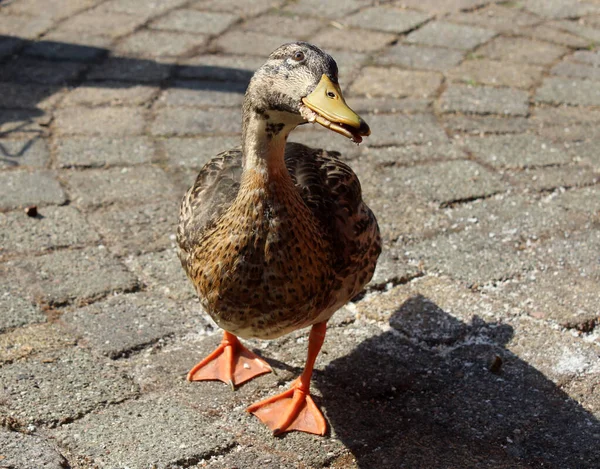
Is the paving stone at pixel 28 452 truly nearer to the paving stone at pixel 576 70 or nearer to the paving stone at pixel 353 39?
the paving stone at pixel 353 39

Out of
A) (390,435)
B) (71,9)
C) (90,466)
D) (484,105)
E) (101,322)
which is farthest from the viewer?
(71,9)

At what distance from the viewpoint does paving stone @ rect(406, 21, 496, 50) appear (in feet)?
20.8

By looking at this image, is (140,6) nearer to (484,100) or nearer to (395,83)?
(395,83)

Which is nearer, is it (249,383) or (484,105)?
(249,383)

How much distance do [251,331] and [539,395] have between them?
1.19m

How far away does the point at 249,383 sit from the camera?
3.32 meters

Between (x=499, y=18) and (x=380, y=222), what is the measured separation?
129 inches

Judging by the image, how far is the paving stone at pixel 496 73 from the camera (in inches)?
229

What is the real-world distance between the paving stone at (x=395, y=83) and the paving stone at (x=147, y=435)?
10.2 feet

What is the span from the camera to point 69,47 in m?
6.00

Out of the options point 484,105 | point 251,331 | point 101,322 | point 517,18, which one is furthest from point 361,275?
point 517,18

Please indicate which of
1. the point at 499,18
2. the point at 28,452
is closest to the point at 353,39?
Result: the point at 499,18

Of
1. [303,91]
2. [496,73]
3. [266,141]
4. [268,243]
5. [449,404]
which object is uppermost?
[303,91]

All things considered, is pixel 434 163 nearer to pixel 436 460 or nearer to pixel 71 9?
pixel 436 460
